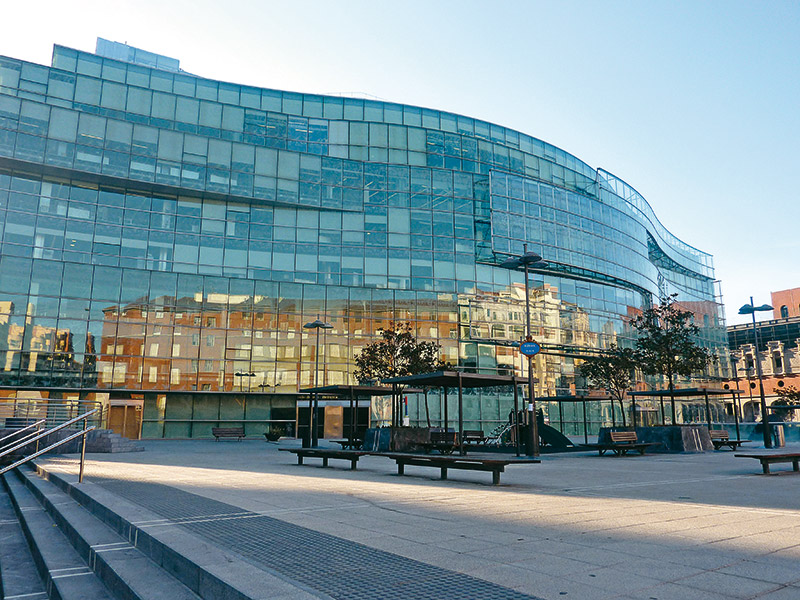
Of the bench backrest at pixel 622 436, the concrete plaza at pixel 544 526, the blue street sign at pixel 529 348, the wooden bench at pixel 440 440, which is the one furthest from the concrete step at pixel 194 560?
the bench backrest at pixel 622 436

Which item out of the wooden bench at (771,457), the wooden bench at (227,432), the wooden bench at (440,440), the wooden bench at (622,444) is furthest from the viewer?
the wooden bench at (227,432)

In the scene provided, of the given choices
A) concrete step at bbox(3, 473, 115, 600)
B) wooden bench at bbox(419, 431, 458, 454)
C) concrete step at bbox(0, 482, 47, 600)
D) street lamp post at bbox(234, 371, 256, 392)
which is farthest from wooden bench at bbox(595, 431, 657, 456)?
street lamp post at bbox(234, 371, 256, 392)

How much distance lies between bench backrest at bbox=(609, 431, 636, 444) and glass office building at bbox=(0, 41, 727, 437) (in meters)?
17.4

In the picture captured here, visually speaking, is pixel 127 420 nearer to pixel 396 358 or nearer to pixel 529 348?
pixel 396 358

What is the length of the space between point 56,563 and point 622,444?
816 inches

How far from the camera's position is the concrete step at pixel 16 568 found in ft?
17.8

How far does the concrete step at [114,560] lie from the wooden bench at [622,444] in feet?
61.8

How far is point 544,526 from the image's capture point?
691cm

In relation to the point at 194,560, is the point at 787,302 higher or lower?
higher

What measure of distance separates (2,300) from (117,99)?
55.5 feet

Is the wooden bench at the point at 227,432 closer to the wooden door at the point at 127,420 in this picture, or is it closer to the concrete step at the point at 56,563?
the wooden door at the point at 127,420

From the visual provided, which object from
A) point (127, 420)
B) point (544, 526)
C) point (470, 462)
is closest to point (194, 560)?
point (544, 526)

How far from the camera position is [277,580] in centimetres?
415

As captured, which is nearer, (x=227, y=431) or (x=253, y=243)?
(x=227, y=431)
